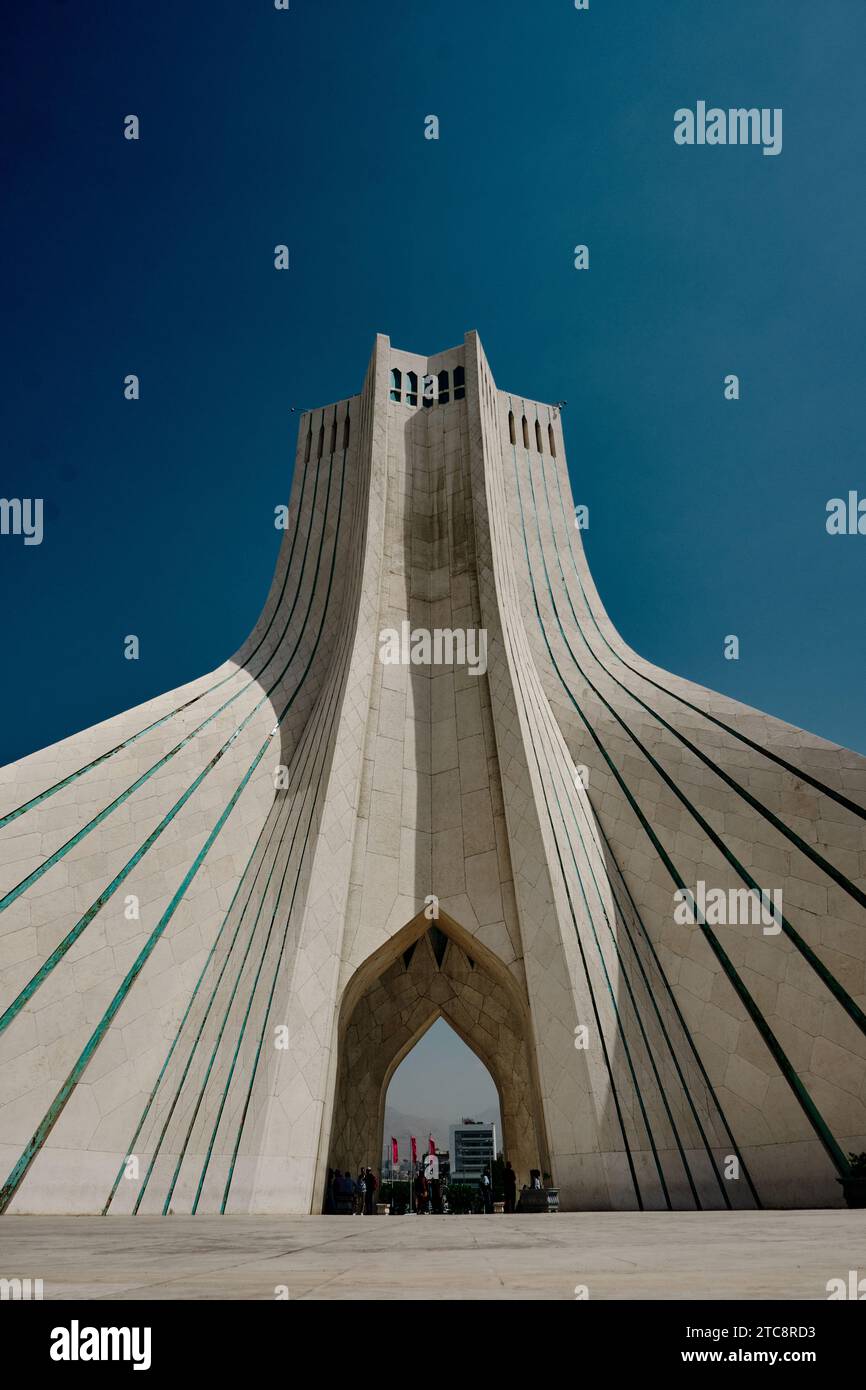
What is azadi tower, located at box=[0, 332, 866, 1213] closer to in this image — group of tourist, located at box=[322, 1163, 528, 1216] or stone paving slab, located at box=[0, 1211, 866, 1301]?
group of tourist, located at box=[322, 1163, 528, 1216]

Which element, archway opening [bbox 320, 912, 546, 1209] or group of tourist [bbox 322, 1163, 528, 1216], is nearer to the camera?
group of tourist [bbox 322, 1163, 528, 1216]

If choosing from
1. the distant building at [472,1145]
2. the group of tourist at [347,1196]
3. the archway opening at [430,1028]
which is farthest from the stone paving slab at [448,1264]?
the distant building at [472,1145]

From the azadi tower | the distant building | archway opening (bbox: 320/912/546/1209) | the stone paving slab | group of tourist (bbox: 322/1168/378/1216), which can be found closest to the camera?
the stone paving slab

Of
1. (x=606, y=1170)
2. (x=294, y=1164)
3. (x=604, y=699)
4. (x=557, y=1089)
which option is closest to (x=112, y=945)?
(x=294, y=1164)

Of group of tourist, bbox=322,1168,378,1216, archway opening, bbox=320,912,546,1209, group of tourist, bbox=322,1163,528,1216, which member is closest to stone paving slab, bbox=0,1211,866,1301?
group of tourist, bbox=322,1163,528,1216

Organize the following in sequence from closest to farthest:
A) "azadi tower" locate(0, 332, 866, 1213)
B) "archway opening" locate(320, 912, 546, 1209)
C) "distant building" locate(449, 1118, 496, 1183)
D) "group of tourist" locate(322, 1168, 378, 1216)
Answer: "azadi tower" locate(0, 332, 866, 1213) → "group of tourist" locate(322, 1168, 378, 1216) → "archway opening" locate(320, 912, 546, 1209) → "distant building" locate(449, 1118, 496, 1183)

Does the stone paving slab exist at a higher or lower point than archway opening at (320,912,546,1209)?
higher

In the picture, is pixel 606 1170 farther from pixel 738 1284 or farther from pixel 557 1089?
pixel 738 1284

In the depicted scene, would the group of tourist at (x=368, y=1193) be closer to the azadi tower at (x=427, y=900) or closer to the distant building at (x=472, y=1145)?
the azadi tower at (x=427, y=900)
